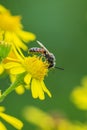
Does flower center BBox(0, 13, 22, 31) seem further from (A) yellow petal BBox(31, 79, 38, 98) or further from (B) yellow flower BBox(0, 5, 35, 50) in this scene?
(A) yellow petal BBox(31, 79, 38, 98)

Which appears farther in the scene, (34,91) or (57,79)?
(57,79)

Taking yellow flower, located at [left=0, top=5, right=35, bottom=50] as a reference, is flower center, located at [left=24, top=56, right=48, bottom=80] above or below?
below

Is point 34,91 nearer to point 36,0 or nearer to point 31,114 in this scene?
point 31,114

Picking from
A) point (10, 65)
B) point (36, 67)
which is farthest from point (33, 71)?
point (10, 65)

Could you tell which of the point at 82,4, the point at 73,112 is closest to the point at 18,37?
the point at 73,112

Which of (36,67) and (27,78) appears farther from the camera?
(36,67)

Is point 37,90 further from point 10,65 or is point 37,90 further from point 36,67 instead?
point 36,67

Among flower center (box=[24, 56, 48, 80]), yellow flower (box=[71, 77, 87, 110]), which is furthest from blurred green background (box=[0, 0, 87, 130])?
flower center (box=[24, 56, 48, 80])

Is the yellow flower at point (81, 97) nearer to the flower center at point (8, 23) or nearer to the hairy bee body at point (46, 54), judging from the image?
the flower center at point (8, 23)
